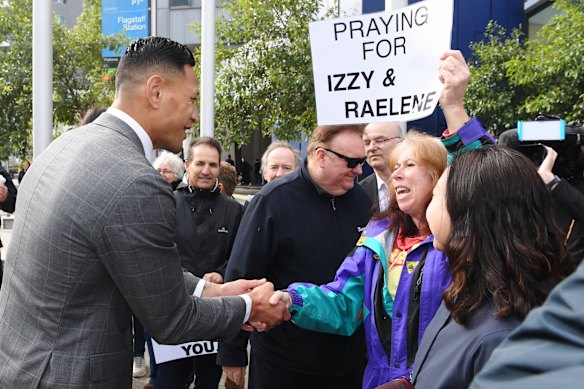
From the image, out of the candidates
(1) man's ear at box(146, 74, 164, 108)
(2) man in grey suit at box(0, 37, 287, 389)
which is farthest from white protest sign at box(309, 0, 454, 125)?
(2) man in grey suit at box(0, 37, 287, 389)

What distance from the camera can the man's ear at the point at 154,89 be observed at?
2.25 metres

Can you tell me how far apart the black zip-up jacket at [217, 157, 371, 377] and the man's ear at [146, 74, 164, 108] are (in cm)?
89

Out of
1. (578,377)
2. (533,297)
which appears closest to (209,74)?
(533,297)

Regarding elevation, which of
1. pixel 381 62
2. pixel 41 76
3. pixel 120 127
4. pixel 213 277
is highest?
pixel 41 76

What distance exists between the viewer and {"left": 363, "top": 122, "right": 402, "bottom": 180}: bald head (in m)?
3.94

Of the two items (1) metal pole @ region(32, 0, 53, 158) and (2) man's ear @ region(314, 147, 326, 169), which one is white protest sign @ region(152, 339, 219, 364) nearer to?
(2) man's ear @ region(314, 147, 326, 169)

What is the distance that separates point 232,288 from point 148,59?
1.09m

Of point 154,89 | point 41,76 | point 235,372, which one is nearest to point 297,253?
point 235,372

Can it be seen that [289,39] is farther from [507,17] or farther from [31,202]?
[31,202]

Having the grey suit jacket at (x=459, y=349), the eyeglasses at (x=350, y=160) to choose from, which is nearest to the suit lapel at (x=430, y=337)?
the grey suit jacket at (x=459, y=349)

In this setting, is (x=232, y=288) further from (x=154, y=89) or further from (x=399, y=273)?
(x=154, y=89)

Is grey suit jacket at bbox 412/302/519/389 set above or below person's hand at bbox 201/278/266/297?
above

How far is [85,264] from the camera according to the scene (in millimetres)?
1923

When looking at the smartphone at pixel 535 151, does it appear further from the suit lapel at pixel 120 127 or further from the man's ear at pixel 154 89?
the suit lapel at pixel 120 127
